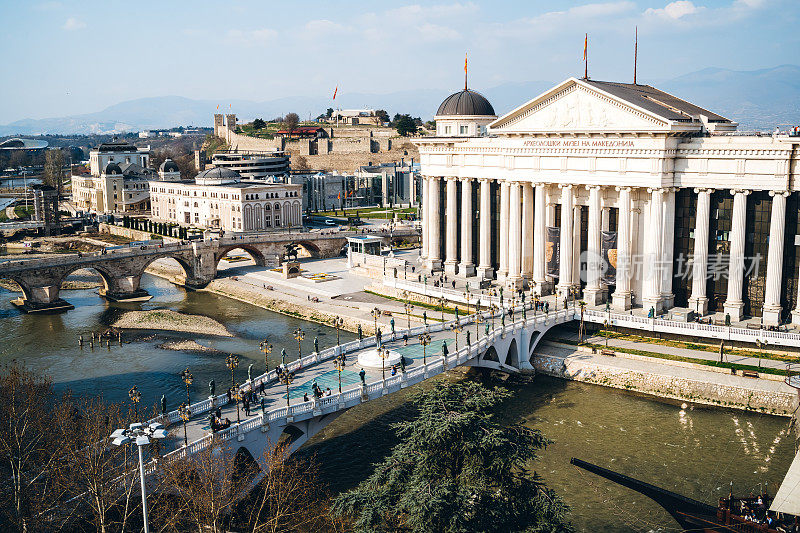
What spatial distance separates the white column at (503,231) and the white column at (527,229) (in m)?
2.12

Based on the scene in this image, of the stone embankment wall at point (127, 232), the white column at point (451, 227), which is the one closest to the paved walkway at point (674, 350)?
the white column at point (451, 227)

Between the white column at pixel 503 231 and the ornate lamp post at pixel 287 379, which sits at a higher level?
the white column at pixel 503 231

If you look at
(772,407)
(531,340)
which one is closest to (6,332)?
(531,340)

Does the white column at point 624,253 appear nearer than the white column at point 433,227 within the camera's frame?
Yes

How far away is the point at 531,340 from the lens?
64438 millimetres

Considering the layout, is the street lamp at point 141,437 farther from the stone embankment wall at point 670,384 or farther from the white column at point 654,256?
the white column at point 654,256

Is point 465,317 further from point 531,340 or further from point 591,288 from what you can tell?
point 591,288

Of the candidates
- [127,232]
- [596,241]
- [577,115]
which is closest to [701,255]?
[596,241]

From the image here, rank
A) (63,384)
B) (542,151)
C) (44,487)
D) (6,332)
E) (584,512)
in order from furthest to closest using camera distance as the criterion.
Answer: (6,332) → (542,151) → (63,384) → (584,512) → (44,487)

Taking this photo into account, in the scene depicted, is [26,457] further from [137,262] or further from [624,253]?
[137,262]

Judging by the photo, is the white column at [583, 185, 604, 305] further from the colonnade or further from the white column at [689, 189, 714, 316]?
the white column at [689, 189, 714, 316]

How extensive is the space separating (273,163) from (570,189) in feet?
322

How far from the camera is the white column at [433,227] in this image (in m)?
86.6

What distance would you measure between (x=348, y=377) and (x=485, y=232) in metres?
33.3
